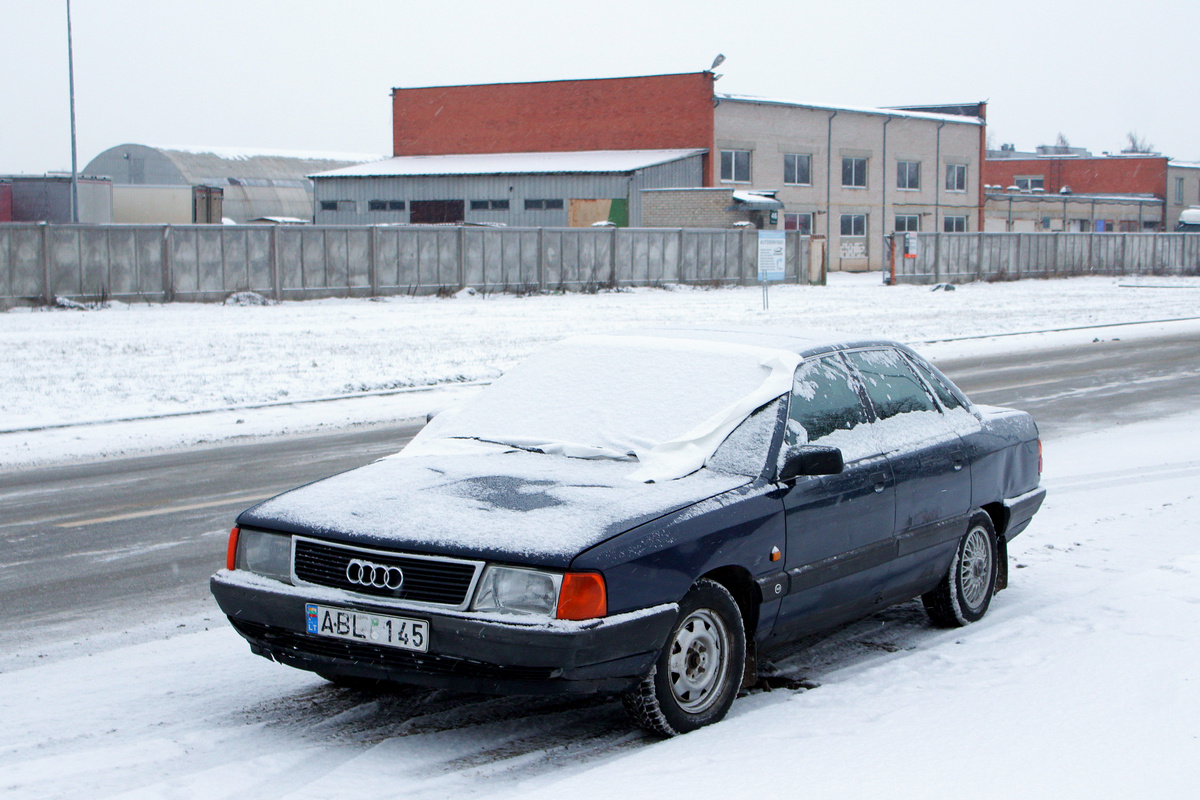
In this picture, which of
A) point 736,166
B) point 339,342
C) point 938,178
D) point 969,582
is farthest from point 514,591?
point 938,178

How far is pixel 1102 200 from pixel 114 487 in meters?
77.0

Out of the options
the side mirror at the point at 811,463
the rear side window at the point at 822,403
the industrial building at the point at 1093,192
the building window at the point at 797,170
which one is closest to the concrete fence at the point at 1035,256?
the building window at the point at 797,170

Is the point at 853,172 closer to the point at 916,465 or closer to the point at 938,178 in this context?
the point at 938,178

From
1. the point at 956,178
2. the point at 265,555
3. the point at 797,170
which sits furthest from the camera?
the point at 956,178

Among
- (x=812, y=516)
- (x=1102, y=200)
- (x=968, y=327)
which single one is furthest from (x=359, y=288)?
(x=1102, y=200)

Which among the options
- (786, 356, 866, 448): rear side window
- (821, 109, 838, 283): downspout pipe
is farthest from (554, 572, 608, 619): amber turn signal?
(821, 109, 838, 283): downspout pipe

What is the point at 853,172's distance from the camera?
57.5 metres

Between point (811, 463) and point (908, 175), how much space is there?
57.7 meters

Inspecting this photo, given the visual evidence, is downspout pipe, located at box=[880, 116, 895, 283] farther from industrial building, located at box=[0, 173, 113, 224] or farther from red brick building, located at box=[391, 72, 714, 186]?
industrial building, located at box=[0, 173, 113, 224]

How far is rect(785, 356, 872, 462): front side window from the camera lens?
17.3 feet

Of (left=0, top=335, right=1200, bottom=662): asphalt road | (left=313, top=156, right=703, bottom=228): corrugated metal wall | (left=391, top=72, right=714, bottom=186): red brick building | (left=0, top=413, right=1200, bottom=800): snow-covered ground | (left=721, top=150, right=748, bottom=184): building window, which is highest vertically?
(left=391, top=72, right=714, bottom=186): red brick building

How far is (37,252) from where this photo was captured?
27.7 metres

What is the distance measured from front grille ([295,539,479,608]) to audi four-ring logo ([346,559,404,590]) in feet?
0.04

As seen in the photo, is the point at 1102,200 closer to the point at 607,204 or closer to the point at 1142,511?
the point at 607,204
